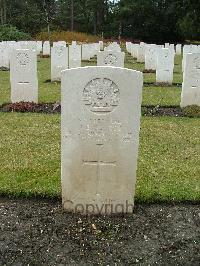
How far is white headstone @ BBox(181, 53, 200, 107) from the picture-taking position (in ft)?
35.2

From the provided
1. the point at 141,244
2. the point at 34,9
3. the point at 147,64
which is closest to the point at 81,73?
the point at 141,244

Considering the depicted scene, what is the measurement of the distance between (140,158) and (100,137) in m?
2.17

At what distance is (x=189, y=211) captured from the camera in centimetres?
502

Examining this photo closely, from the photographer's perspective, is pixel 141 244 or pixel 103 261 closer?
pixel 103 261

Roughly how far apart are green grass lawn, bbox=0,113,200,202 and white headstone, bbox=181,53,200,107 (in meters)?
1.31

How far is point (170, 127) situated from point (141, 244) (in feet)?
16.0

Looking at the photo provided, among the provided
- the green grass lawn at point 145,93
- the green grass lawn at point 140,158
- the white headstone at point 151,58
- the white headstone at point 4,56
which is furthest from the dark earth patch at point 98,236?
the white headstone at point 151,58

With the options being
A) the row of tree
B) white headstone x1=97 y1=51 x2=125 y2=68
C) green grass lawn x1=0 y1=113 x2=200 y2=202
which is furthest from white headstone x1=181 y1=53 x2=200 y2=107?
the row of tree

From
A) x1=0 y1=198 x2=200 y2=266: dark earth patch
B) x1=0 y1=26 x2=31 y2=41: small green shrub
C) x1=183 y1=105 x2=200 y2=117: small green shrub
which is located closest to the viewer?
x1=0 y1=198 x2=200 y2=266: dark earth patch

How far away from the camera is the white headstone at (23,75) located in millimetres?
10742

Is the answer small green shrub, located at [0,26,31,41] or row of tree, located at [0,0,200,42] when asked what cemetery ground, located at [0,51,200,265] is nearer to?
small green shrub, located at [0,26,31,41]

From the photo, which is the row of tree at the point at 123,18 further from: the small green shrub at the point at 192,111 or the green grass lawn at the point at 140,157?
the green grass lawn at the point at 140,157

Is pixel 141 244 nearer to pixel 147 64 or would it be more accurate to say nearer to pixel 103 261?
pixel 103 261

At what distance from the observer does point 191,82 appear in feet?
35.7
